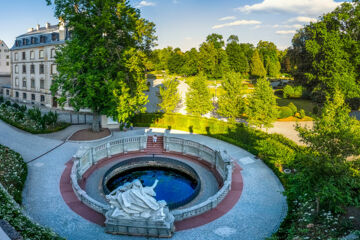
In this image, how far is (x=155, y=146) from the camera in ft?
88.9

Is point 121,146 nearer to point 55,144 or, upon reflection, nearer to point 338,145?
point 55,144

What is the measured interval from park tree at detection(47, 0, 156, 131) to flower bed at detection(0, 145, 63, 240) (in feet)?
29.5

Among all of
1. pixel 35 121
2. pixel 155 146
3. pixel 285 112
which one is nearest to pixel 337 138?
pixel 155 146

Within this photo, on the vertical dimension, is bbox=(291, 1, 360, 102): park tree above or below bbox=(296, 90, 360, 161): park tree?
above

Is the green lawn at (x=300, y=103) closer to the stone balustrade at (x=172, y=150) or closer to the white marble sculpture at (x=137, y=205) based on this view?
the stone balustrade at (x=172, y=150)

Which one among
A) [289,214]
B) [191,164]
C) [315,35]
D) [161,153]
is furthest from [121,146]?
[315,35]

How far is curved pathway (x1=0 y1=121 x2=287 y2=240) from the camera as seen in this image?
13646 mm

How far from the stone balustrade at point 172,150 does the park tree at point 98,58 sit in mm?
3902

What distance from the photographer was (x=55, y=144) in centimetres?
2709

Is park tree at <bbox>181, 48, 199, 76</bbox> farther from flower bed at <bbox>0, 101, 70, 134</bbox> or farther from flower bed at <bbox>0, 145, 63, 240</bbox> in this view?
→ flower bed at <bbox>0, 145, 63, 240</bbox>

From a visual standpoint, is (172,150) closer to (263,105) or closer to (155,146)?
(155,146)

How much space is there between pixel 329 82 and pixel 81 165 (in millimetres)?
32583

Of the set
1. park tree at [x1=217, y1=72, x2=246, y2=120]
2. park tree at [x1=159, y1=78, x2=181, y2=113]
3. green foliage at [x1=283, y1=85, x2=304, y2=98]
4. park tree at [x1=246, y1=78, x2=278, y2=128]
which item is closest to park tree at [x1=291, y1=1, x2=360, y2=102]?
park tree at [x1=246, y1=78, x2=278, y2=128]

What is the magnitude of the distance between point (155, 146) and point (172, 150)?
2.04 meters
